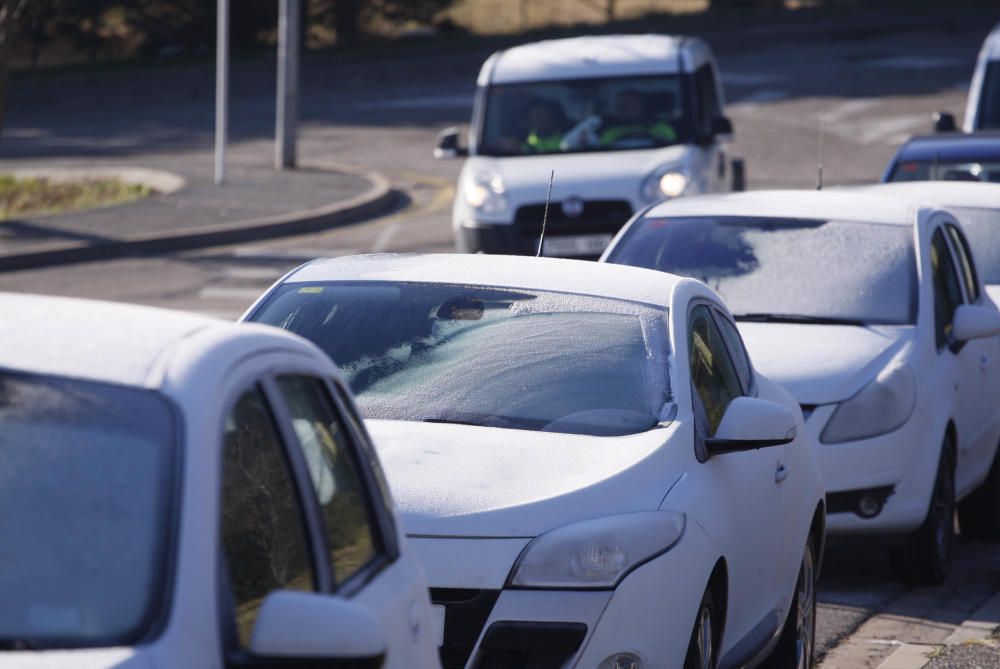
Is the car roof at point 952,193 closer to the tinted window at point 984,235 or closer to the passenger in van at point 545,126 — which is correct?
the tinted window at point 984,235

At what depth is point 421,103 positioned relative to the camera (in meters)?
33.4

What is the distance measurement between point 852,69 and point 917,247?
27.8m

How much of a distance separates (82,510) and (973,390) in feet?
20.9

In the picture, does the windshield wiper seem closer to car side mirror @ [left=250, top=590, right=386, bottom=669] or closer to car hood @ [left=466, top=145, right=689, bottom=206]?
car side mirror @ [left=250, top=590, right=386, bottom=669]

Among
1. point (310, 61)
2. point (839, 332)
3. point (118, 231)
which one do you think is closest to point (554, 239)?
point (118, 231)

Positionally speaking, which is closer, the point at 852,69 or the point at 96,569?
the point at 96,569

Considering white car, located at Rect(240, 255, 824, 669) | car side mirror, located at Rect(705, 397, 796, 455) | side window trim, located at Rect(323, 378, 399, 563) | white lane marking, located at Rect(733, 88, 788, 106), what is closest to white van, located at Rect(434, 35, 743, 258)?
white car, located at Rect(240, 255, 824, 669)

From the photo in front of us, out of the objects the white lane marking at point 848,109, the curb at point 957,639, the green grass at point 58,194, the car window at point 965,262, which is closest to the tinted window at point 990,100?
the car window at point 965,262

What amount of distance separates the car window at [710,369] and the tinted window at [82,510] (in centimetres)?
284

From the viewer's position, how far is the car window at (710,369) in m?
5.62

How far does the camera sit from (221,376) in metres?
2.96

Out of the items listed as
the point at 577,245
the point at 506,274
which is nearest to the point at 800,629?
the point at 506,274

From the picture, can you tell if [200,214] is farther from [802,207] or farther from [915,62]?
[915,62]

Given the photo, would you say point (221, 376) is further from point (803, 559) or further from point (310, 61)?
point (310, 61)
